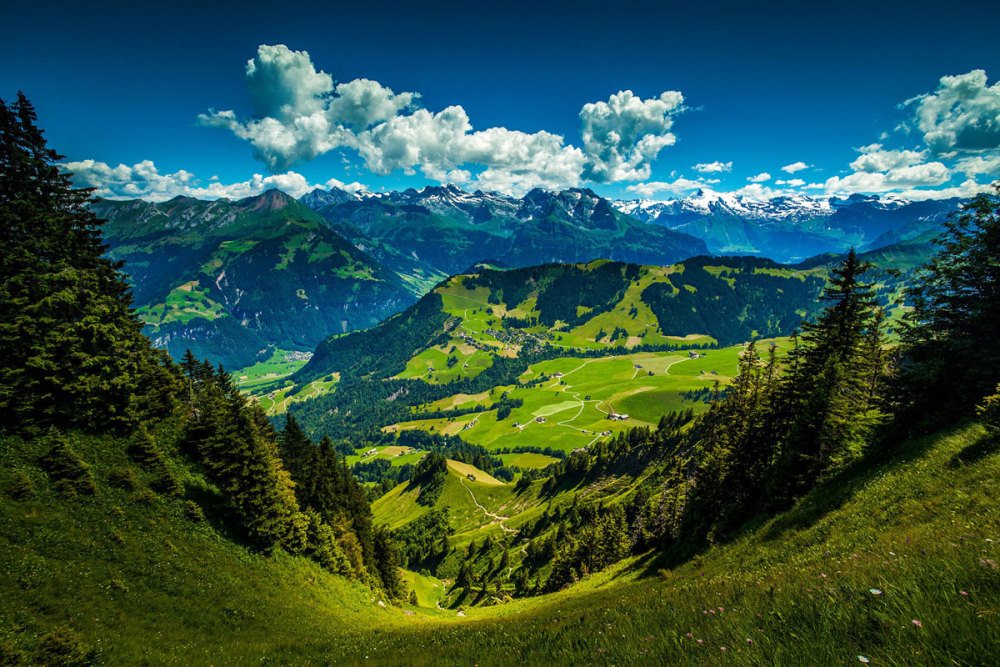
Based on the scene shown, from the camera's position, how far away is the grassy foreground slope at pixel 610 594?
481 centimetres

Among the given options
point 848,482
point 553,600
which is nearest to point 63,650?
point 553,600

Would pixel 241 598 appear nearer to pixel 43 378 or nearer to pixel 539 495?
pixel 43 378

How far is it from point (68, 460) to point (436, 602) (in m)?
102

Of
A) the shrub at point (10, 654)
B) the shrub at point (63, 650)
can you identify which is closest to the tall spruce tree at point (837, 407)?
the shrub at point (63, 650)

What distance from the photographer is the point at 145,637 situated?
24188 mm

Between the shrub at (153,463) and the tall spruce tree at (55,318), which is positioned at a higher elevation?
the tall spruce tree at (55,318)

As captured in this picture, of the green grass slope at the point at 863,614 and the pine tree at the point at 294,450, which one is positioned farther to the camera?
the pine tree at the point at 294,450

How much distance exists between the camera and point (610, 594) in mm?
28500

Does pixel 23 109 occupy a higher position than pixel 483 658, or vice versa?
pixel 23 109

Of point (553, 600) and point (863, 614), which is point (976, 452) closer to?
point (863, 614)

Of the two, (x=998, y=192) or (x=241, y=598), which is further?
(x=241, y=598)

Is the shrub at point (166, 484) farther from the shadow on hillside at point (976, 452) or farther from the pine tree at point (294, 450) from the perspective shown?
the shadow on hillside at point (976, 452)

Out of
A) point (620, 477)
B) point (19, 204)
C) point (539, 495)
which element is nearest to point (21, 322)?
point (19, 204)

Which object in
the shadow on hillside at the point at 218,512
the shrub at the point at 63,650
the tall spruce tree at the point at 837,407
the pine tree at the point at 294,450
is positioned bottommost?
the pine tree at the point at 294,450
